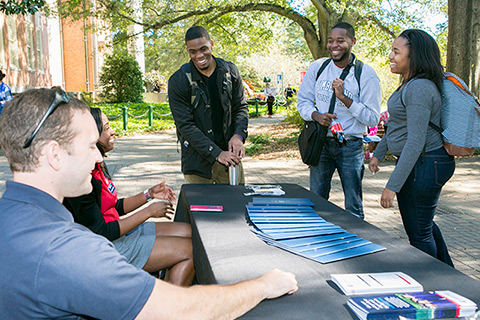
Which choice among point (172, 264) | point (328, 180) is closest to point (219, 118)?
point (328, 180)

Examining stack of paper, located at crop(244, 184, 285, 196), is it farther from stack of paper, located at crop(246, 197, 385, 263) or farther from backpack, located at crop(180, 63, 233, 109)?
backpack, located at crop(180, 63, 233, 109)

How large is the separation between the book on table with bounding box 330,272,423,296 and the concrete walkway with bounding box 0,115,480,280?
9.69ft

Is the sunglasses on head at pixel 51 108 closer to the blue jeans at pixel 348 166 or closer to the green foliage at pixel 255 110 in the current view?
the blue jeans at pixel 348 166

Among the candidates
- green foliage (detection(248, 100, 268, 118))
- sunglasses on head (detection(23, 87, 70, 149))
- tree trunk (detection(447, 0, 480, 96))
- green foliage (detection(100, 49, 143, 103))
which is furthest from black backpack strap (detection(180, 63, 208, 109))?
green foliage (detection(100, 49, 143, 103))

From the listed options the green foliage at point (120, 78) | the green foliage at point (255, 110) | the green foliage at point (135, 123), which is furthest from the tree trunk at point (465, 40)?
the green foliage at point (120, 78)

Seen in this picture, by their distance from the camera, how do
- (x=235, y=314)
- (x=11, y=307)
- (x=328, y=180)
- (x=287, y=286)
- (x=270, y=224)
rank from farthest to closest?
(x=328, y=180) → (x=270, y=224) → (x=287, y=286) → (x=235, y=314) → (x=11, y=307)

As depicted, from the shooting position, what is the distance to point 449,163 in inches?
127

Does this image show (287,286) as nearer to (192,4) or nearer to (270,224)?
(270,224)

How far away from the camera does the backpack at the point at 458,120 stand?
10.2ft

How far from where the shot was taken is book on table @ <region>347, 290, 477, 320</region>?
1.56 metres

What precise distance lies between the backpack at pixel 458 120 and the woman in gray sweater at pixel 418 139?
52 millimetres

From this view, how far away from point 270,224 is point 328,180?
1.82 m

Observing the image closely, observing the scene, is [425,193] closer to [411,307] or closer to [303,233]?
[303,233]

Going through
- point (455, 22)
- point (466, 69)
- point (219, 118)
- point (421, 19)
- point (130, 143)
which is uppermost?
point (421, 19)
